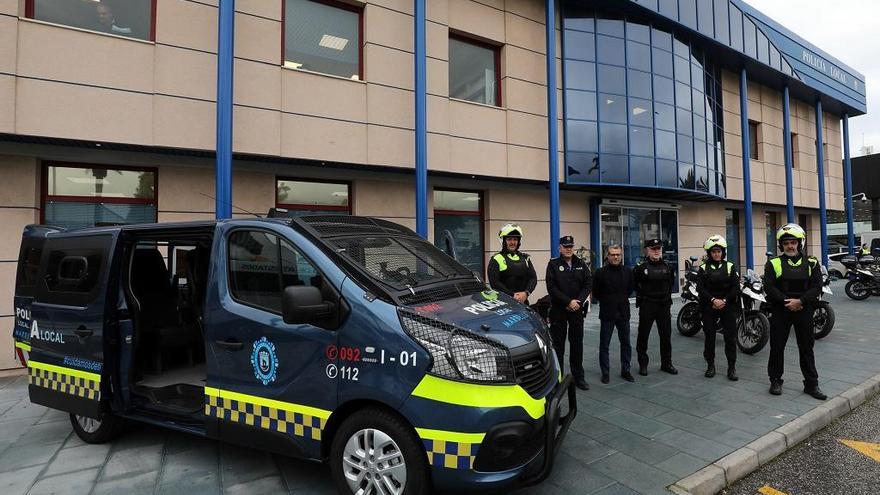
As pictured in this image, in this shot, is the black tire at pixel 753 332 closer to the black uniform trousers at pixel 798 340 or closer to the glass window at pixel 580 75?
the black uniform trousers at pixel 798 340

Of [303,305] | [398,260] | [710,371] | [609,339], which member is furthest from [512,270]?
[303,305]

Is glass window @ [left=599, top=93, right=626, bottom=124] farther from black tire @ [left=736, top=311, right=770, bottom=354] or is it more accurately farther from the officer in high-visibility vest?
the officer in high-visibility vest

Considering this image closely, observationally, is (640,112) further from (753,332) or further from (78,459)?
(78,459)

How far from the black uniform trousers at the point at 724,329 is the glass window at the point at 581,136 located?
6392 mm

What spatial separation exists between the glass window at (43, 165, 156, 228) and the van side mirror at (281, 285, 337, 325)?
6.26 m

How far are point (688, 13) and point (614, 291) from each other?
11.8 m

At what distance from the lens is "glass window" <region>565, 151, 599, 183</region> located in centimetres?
1108

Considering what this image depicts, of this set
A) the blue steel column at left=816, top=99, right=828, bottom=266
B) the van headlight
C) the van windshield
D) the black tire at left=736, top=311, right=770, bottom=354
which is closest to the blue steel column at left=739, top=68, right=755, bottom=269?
the blue steel column at left=816, top=99, right=828, bottom=266

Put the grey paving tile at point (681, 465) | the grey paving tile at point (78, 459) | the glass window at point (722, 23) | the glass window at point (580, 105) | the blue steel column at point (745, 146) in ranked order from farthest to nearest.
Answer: the blue steel column at point (745, 146), the glass window at point (722, 23), the glass window at point (580, 105), the grey paving tile at point (78, 459), the grey paving tile at point (681, 465)

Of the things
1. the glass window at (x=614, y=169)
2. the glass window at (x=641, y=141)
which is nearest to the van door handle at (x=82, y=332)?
the glass window at (x=614, y=169)

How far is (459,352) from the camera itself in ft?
8.38

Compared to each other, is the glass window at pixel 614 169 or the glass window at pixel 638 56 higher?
the glass window at pixel 638 56

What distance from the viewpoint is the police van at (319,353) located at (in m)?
2.49

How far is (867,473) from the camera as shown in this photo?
10.9 feet
